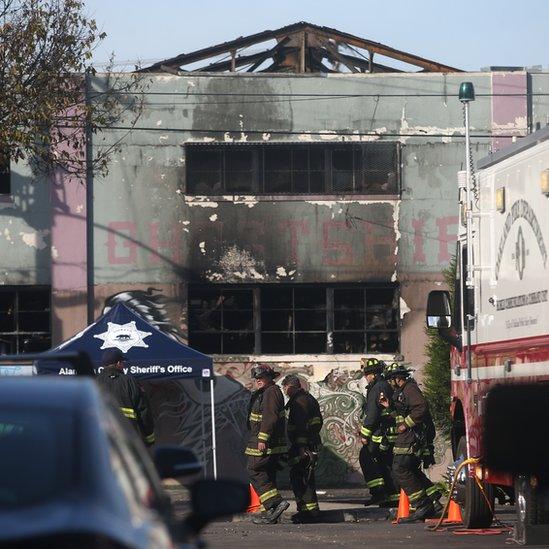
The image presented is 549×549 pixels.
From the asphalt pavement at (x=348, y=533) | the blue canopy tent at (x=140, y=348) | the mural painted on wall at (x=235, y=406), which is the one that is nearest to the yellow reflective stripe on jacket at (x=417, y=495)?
the asphalt pavement at (x=348, y=533)

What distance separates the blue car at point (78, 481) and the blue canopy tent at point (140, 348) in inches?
606

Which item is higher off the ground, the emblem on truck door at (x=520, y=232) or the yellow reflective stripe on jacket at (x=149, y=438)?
the emblem on truck door at (x=520, y=232)

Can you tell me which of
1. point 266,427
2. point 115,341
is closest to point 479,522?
point 266,427

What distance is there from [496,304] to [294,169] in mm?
11209

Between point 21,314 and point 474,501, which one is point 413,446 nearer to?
point 474,501

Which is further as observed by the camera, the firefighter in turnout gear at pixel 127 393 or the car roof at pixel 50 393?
the firefighter in turnout gear at pixel 127 393

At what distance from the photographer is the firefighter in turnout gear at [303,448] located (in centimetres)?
1783

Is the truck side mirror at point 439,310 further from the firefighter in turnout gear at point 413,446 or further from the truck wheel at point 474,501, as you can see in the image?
the firefighter in turnout gear at point 413,446

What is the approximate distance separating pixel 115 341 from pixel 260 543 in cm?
706

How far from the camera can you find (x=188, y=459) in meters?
6.40

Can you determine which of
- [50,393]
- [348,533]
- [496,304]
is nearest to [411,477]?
[348,533]

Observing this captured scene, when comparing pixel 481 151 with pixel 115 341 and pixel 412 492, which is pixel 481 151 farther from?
pixel 412 492

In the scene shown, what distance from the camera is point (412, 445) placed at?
16.8m

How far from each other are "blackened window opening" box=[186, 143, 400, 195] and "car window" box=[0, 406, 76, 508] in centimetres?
1909
